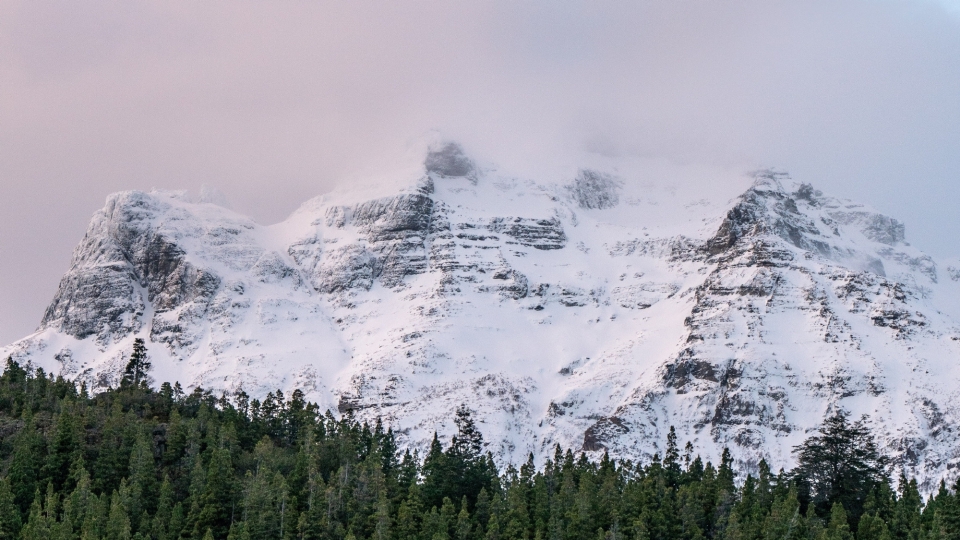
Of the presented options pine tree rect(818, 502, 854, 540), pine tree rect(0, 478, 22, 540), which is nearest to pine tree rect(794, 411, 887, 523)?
pine tree rect(818, 502, 854, 540)

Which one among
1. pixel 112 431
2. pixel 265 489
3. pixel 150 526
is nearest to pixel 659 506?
pixel 265 489

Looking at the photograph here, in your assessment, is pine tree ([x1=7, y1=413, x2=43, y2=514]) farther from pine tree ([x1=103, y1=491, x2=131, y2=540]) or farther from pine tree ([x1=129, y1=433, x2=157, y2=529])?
pine tree ([x1=103, y1=491, x2=131, y2=540])

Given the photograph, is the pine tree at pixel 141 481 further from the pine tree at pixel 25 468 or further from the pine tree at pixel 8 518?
the pine tree at pixel 8 518

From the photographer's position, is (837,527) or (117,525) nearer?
(117,525)

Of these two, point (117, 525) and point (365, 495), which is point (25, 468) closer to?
point (117, 525)

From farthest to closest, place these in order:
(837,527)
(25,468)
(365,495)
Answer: (25,468) → (365,495) → (837,527)

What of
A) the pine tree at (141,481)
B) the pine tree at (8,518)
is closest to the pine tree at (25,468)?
the pine tree at (8,518)

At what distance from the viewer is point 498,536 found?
154 meters

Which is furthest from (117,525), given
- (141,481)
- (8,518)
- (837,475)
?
(837,475)

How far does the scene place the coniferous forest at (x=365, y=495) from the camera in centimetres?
15212

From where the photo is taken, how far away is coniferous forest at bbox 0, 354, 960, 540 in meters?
152

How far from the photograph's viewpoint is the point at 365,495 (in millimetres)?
166000

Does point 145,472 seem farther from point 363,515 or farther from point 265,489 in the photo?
point 363,515

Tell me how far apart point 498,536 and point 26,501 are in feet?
193
